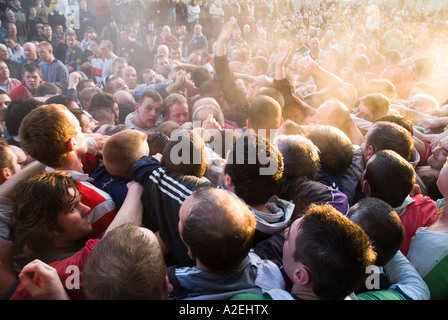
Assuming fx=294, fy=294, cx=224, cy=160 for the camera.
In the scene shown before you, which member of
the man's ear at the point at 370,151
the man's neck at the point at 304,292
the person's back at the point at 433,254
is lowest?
the person's back at the point at 433,254

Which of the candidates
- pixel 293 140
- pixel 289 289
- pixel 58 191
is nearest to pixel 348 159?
pixel 293 140

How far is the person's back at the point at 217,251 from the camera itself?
3.78ft

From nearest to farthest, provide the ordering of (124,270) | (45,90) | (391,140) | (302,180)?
(124,270) < (302,180) < (391,140) < (45,90)

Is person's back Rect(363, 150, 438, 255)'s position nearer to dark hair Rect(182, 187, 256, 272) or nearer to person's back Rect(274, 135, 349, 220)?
person's back Rect(274, 135, 349, 220)

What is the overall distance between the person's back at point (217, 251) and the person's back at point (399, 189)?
3.24 feet

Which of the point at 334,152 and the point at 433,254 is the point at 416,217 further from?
the point at 334,152

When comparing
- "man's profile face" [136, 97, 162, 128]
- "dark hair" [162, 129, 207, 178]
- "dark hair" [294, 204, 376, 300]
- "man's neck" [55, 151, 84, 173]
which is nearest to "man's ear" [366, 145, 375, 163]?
"dark hair" [294, 204, 376, 300]

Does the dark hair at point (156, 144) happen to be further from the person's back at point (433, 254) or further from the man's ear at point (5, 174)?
the person's back at point (433, 254)

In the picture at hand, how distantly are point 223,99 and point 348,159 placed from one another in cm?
237

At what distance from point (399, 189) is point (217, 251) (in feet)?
4.19

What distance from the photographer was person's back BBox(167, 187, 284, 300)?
1.15 metres

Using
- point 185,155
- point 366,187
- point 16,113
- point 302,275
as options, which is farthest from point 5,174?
point 366,187

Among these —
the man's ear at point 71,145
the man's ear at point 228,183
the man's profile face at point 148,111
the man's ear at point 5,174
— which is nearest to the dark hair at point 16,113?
the man's profile face at point 148,111

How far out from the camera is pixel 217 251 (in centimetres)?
115
